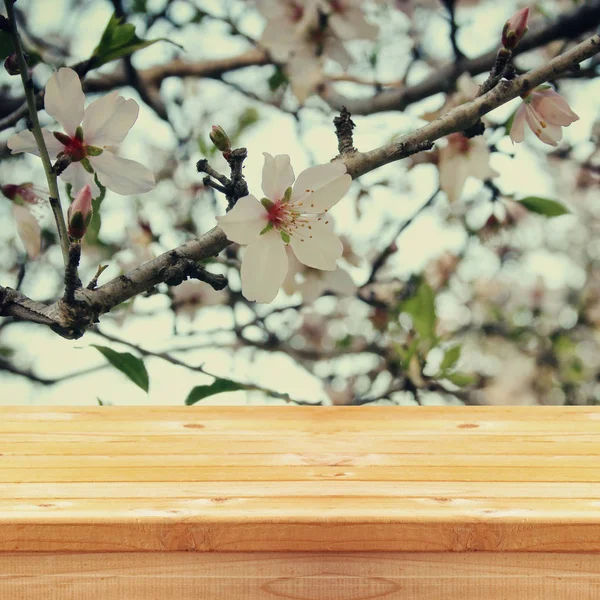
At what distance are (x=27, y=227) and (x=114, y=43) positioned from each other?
0.73ft

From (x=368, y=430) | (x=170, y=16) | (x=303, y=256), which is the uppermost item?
(x=170, y=16)

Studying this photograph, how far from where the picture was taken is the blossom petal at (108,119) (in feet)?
2.12

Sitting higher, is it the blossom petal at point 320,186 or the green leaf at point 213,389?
the blossom petal at point 320,186

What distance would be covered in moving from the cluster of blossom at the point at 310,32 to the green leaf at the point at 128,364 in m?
0.40

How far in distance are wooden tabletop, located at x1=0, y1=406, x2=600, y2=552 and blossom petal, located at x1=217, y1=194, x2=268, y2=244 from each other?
20 centimetres

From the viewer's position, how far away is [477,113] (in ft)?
2.16

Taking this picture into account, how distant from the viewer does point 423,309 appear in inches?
38.2

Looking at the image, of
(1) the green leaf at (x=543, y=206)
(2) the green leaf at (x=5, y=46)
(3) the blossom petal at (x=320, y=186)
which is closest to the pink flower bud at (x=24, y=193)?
(2) the green leaf at (x=5, y=46)

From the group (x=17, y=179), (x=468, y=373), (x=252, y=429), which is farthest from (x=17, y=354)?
(x=468, y=373)

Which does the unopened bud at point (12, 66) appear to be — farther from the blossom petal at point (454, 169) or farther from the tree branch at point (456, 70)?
the blossom petal at point (454, 169)

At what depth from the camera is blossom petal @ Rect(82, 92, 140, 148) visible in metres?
0.65

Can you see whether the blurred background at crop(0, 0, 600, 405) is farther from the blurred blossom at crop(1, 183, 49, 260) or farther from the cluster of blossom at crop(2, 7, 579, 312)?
the cluster of blossom at crop(2, 7, 579, 312)

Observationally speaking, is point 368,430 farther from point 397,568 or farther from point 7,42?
point 7,42

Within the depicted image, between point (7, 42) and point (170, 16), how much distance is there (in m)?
0.23
